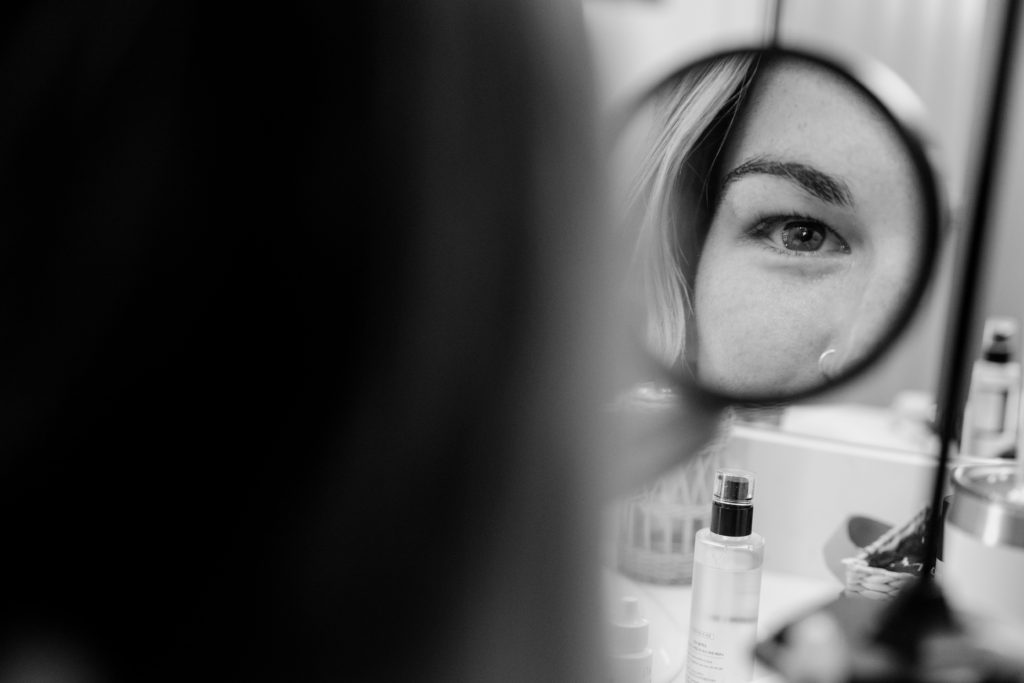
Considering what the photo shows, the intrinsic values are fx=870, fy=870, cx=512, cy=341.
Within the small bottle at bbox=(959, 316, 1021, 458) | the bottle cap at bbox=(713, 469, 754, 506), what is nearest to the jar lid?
the bottle cap at bbox=(713, 469, 754, 506)

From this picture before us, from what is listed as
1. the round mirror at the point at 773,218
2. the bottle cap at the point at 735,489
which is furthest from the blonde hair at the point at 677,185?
the bottle cap at the point at 735,489

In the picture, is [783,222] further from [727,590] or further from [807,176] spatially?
[727,590]

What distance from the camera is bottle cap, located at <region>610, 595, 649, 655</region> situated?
0.51 meters

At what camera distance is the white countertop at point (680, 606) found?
55 cm

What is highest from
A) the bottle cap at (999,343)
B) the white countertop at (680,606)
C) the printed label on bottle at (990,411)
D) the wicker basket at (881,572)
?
the bottle cap at (999,343)

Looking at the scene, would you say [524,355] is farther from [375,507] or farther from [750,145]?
[750,145]

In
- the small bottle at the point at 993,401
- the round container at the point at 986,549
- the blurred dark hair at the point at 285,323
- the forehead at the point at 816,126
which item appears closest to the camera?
the blurred dark hair at the point at 285,323

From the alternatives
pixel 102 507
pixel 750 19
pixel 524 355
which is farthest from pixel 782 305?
pixel 750 19

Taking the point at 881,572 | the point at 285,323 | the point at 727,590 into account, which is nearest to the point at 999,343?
the point at 881,572

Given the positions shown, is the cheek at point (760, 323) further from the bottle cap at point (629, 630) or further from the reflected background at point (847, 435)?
the bottle cap at point (629, 630)

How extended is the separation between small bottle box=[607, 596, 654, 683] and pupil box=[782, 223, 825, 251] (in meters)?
0.25

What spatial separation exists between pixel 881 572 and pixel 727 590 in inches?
5.0

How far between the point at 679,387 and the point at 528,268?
330 mm

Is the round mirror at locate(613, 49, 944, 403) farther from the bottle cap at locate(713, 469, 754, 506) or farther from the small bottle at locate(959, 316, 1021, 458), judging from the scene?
the small bottle at locate(959, 316, 1021, 458)
